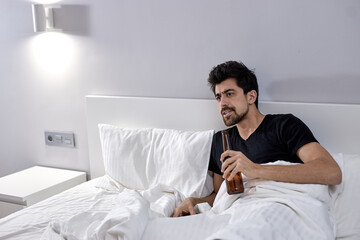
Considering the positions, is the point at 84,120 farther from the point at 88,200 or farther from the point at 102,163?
the point at 88,200

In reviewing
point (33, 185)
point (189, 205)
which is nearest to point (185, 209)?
point (189, 205)

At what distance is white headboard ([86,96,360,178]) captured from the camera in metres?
1.87

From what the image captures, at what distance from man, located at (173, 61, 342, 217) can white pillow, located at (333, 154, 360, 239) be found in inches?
3.0

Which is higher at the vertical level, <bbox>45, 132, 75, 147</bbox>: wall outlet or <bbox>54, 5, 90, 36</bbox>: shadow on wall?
<bbox>54, 5, 90, 36</bbox>: shadow on wall

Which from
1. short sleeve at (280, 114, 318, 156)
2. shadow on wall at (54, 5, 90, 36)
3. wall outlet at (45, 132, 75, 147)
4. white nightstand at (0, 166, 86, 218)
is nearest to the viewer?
short sleeve at (280, 114, 318, 156)

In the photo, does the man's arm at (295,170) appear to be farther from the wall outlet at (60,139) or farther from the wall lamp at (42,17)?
the wall lamp at (42,17)

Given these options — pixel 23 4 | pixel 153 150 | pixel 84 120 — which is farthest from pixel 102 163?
pixel 23 4

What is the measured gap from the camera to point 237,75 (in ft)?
6.34

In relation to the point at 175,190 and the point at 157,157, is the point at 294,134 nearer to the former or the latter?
the point at 175,190

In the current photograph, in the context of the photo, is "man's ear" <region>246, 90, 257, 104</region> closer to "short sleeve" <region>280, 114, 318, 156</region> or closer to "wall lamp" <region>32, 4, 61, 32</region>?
"short sleeve" <region>280, 114, 318, 156</region>

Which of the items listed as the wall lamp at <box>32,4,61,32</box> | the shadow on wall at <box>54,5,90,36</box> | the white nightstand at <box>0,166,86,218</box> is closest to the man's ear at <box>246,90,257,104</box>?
the shadow on wall at <box>54,5,90,36</box>

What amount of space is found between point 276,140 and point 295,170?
0.86 ft

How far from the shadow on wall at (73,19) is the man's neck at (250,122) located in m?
1.23

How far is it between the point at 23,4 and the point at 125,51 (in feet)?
→ 2.97
